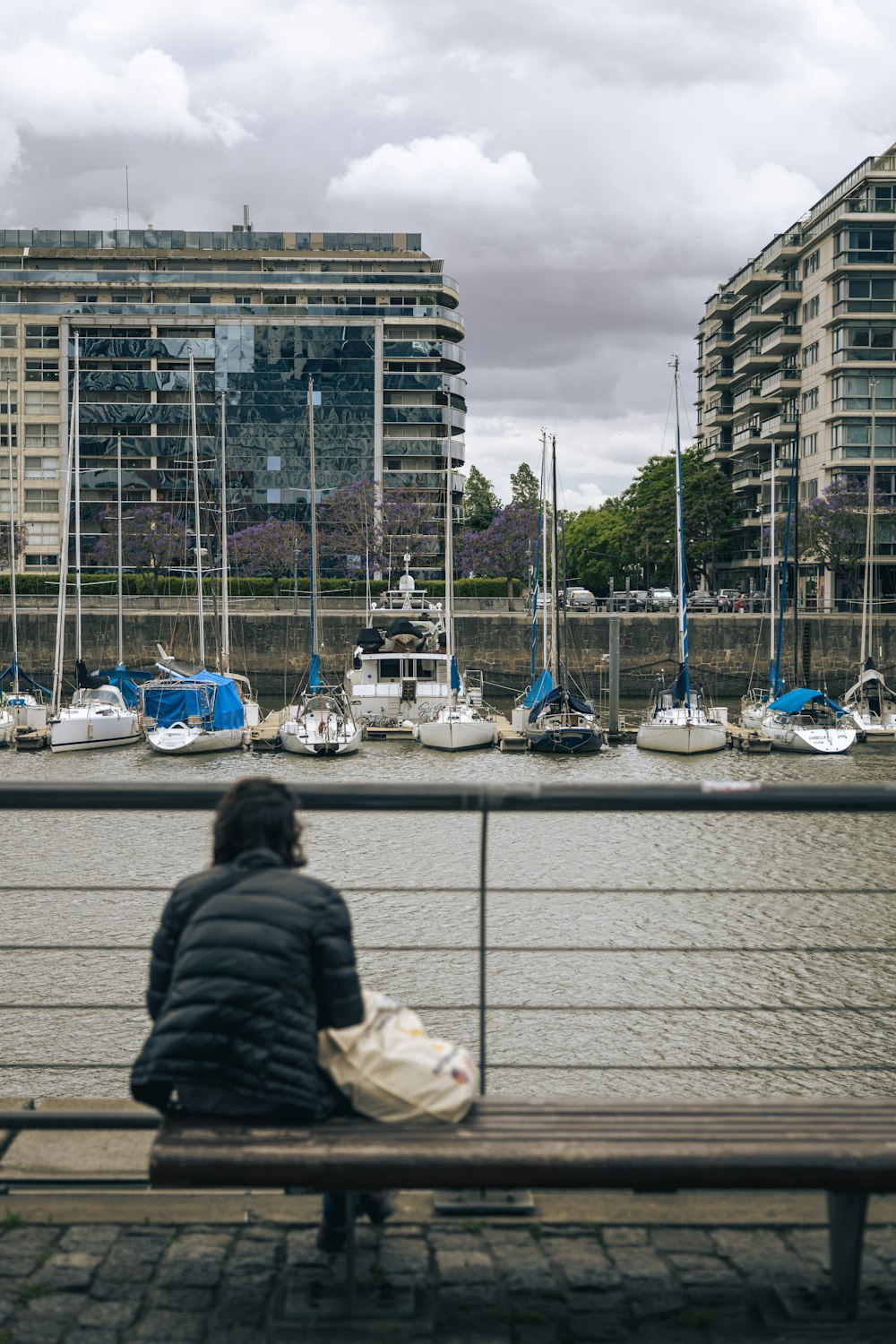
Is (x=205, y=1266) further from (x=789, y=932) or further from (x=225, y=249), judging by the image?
(x=225, y=249)

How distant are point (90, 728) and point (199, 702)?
3.15 meters

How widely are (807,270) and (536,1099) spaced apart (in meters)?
86.3

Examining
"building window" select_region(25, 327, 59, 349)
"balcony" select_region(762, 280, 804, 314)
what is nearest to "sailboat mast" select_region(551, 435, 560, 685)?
"balcony" select_region(762, 280, 804, 314)

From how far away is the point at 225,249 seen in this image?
398 ft

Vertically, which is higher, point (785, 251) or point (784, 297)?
point (785, 251)

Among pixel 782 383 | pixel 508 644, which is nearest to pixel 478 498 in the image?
pixel 782 383

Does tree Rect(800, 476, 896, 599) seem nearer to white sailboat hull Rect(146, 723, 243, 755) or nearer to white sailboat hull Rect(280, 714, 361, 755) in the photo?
white sailboat hull Rect(280, 714, 361, 755)

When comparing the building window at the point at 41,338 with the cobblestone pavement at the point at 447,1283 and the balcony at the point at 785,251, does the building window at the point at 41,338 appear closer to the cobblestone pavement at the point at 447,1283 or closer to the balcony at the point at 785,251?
the balcony at the point at 785,251

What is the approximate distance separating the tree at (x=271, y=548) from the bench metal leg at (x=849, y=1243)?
72.5 meters

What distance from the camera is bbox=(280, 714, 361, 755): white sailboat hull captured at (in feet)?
109

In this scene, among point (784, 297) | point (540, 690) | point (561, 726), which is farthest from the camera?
point (784, 297)

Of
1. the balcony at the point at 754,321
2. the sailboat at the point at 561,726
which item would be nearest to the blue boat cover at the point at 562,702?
the sailboat at the point at 561,726

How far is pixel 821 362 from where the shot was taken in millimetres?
79188

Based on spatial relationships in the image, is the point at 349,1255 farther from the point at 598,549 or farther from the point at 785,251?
the point at 598,549
